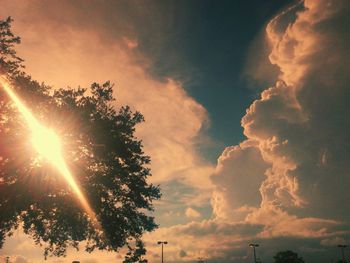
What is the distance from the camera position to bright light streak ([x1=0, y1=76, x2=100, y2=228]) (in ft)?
80.6

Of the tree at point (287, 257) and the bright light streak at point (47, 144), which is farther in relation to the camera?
the tree at point (287, 257)

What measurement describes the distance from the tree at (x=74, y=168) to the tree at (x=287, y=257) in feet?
344

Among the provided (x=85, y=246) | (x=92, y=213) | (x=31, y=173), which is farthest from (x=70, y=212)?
(x=85, y=246)

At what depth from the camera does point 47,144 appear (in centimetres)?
2516

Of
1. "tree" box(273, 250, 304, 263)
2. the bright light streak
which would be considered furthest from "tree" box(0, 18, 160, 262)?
"tree" box(273, 250, 304, 263)

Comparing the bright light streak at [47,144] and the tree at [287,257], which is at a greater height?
the bright light streak at [47,144]

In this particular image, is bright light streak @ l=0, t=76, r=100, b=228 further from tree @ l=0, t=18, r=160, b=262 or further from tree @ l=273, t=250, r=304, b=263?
tree @ l=273, t=250, r=304, b=263

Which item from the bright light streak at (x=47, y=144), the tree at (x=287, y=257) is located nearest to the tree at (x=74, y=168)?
the bright light streak at (x=47, y=144)

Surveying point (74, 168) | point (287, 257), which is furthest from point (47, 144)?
point (287, 257)

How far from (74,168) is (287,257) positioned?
112184 millimetres

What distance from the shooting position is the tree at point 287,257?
119562 mm

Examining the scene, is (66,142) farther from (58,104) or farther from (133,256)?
(133,256)

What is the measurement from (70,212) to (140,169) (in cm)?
586

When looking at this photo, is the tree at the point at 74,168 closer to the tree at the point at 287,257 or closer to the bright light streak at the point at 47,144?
the bright light streak at the point at 47,144
